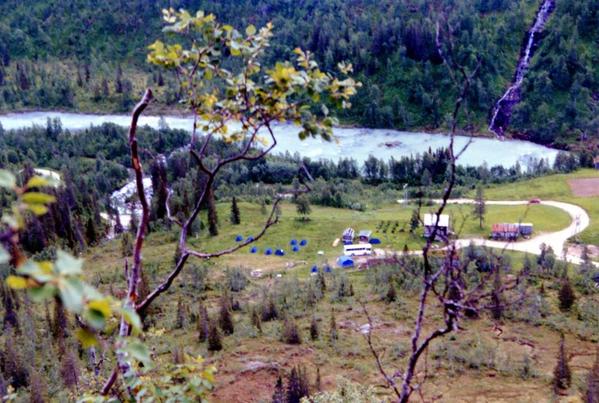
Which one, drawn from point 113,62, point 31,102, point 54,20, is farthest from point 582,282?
point 54,20

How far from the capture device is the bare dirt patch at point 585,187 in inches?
2419

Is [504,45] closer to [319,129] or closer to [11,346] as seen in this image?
[11,346]

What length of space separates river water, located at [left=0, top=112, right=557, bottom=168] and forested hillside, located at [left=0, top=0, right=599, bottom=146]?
2.62 meters

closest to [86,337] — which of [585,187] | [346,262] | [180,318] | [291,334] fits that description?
[291,334]

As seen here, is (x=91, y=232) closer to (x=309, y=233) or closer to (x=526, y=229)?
(x=309, y=233)

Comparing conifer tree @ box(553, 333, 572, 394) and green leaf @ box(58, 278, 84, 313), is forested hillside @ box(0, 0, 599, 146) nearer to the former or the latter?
conifer tree @ box(553, 333, 572, 394)

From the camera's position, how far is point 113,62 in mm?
120438

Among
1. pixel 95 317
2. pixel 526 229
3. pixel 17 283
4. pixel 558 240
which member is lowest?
pixel 558 240

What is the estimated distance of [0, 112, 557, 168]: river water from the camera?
80125 mm

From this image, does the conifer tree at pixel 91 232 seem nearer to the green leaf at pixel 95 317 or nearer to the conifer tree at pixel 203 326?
the conifer tree at pixel 203 326

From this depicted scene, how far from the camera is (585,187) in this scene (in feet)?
207

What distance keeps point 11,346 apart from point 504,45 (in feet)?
281

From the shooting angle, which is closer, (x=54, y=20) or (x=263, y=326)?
(x=263, y=326)

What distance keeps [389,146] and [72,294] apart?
85.4 metres
